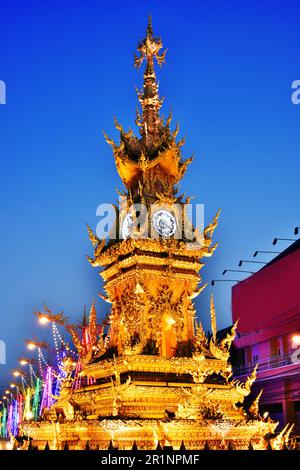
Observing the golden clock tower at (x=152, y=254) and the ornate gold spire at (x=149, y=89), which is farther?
the ornate gold spire at (x=149, y=89)

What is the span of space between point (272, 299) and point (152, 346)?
1615 cm

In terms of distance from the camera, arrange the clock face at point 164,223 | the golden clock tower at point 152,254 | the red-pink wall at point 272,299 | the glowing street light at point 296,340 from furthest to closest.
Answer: the glowing street light at point 296,340
the red-pink wall at point 272,299
the clock face at point 164,223
the golden clock tower at point 152,254

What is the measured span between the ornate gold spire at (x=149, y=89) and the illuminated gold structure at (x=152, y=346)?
5cm

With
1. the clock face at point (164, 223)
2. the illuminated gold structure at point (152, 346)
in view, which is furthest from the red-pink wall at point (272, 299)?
the clock face at point (164, 223)

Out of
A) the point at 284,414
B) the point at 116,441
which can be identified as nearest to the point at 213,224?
the point at 116,441

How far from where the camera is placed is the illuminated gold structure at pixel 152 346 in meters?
17.7

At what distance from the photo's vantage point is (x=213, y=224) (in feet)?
77.2

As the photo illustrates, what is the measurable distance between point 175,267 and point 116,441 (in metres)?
7.51

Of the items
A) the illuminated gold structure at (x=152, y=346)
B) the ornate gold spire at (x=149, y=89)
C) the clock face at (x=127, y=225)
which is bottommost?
the illuminated gold structure at (x=152, y=346)

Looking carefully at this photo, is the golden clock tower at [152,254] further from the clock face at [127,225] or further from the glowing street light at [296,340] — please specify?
the glowing street light at [296,340]

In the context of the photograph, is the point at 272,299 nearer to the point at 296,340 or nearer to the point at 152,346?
the point at 296,340

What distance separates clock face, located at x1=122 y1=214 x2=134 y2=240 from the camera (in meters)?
22.6
